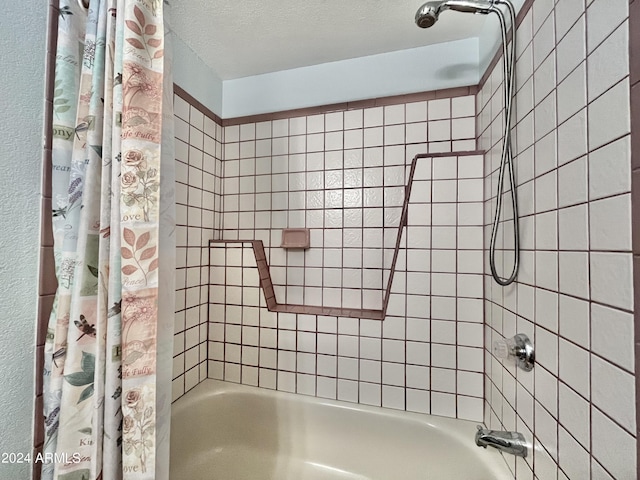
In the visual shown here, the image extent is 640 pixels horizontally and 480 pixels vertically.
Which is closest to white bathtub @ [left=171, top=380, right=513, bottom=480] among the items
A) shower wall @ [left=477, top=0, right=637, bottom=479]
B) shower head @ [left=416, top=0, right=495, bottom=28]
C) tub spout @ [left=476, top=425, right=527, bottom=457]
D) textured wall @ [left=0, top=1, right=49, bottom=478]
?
tub spout @ [left=476, top=425, right=527, bottom=457]

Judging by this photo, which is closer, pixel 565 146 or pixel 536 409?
pixel 565 146

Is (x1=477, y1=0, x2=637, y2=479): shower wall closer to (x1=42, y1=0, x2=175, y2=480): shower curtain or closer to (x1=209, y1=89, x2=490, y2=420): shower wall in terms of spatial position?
(x1=209, y1=89, x2=490, y2=420): shower wall

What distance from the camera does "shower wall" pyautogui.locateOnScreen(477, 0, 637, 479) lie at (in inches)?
19.7

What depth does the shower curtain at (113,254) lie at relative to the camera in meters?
0.65

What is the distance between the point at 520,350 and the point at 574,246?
0.37m

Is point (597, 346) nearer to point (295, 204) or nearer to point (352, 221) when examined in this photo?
point (352, 221)

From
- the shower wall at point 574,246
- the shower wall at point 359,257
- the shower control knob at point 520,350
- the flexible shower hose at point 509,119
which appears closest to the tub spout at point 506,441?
the shower wall at point 574,246

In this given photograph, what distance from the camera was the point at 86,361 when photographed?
2.26 ft

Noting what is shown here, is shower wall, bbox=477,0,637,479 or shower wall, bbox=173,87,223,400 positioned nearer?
shower wall, bbox=477,0,637,479

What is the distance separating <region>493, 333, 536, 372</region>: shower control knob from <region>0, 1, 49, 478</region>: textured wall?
1.32 metres

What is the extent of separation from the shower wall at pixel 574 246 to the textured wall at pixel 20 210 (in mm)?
1284

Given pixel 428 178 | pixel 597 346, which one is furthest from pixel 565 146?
pixel 428 178

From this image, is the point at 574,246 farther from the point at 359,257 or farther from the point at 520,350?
the point at 359,257

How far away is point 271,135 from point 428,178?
884 millimetres
